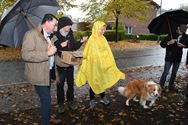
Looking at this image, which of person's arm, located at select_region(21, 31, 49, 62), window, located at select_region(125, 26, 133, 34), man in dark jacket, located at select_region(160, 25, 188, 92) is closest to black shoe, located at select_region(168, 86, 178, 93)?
man in dark jacket, located at select_region(160, 25, 188, 92)

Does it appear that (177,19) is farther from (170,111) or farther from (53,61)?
(53,61)

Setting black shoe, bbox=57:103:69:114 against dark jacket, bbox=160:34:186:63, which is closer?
black shoe, bbox=57:103:69:114

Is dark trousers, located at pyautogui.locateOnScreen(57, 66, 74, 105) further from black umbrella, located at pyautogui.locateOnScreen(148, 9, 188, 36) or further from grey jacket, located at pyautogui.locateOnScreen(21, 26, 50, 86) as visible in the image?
black umbrella, located at pyautogui.locateOnScreen(148, 9, 188, 36)

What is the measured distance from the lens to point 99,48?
6.27 m

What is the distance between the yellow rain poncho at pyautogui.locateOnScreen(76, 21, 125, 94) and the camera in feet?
20.4

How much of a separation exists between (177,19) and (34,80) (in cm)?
467

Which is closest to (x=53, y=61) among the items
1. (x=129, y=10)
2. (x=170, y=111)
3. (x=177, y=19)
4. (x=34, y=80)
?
(x=34, y=80)

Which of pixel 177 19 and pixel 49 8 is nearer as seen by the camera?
pixel 49 8

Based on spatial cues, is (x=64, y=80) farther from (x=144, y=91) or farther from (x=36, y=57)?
(x=144, y=91)

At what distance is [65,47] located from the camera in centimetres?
599

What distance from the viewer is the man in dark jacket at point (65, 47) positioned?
5830mm

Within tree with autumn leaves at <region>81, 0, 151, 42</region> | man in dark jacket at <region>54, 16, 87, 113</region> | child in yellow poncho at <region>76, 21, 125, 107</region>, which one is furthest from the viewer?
tree with autumn leaves at <region>81, 0, 151, 42</region>

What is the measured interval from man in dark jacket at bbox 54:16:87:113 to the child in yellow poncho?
24 centimetres

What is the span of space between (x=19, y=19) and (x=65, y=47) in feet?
3.90
